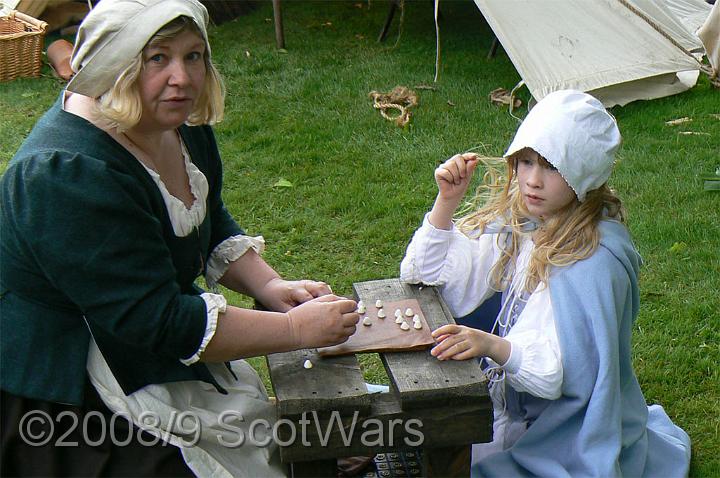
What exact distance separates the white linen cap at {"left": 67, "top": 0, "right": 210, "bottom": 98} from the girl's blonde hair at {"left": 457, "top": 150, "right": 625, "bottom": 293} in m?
1.09

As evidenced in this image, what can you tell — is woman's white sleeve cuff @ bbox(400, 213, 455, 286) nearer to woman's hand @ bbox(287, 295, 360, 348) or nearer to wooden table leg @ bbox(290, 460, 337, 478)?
woman's hand @ bbox(287, 295, 360, 348)

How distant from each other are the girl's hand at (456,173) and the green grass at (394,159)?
1193mm

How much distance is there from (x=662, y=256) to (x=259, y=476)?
106 inches

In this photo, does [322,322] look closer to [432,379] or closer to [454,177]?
[432,379]

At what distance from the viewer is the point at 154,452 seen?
2.17m

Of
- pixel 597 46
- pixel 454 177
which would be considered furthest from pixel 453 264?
pixel 597 46

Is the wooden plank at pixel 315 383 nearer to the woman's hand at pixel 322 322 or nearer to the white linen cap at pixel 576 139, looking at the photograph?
the woman's hand at pixel 322 322

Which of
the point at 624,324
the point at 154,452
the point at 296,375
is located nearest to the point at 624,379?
the point at 624,324

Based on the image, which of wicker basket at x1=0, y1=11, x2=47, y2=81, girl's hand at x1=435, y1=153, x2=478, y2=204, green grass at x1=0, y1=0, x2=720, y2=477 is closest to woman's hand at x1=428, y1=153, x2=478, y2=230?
girl's hand at x1=435, y1=153, x2=478, y2=204

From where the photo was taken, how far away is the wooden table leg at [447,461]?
2.34 metres

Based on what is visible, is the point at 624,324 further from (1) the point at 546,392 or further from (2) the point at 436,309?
(2) the point at 436,309

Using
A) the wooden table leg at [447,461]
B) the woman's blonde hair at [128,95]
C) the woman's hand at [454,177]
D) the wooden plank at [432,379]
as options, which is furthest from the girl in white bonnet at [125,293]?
the woman's hand at [454,177]

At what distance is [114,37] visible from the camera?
2.02 metres

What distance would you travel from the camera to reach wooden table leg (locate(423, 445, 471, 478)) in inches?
92.2
